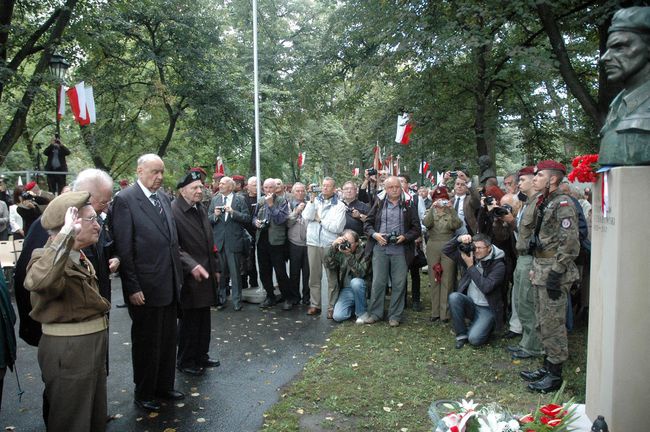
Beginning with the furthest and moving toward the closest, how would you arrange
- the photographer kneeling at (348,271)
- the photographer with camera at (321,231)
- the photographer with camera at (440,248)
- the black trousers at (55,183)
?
the black trousers at (55,183) < the photographer with camera at (321,231) < the photographer kneeling at (348,271) < the photographer with camera at (440,248)

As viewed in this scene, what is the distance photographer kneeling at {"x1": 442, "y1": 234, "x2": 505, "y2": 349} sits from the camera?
604 centimetres

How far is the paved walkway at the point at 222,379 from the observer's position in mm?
4117

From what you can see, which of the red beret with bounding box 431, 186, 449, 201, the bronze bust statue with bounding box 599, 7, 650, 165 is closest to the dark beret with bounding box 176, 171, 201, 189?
the red beret with bounding box 431, 186, 449, 201

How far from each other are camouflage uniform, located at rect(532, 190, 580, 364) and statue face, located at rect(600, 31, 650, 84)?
1.64 metres

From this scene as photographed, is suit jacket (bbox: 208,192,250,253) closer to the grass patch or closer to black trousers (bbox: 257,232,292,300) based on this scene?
black trousers (bbox: 257,232,292,300)

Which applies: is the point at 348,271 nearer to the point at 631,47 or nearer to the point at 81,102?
the point at 631,47

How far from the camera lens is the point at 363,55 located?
12195 mm

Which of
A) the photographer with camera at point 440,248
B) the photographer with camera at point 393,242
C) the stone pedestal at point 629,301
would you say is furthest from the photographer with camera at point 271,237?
the stone pedestal at point 629,301

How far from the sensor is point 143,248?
424cm

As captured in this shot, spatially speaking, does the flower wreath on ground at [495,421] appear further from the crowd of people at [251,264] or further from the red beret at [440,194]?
the red beret at [440,194]

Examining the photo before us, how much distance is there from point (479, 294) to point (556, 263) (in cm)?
189

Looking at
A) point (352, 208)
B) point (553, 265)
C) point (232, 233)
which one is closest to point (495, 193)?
point (352, 208)

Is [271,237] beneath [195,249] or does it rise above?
beneath

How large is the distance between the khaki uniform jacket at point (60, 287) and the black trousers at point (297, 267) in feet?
16.7
